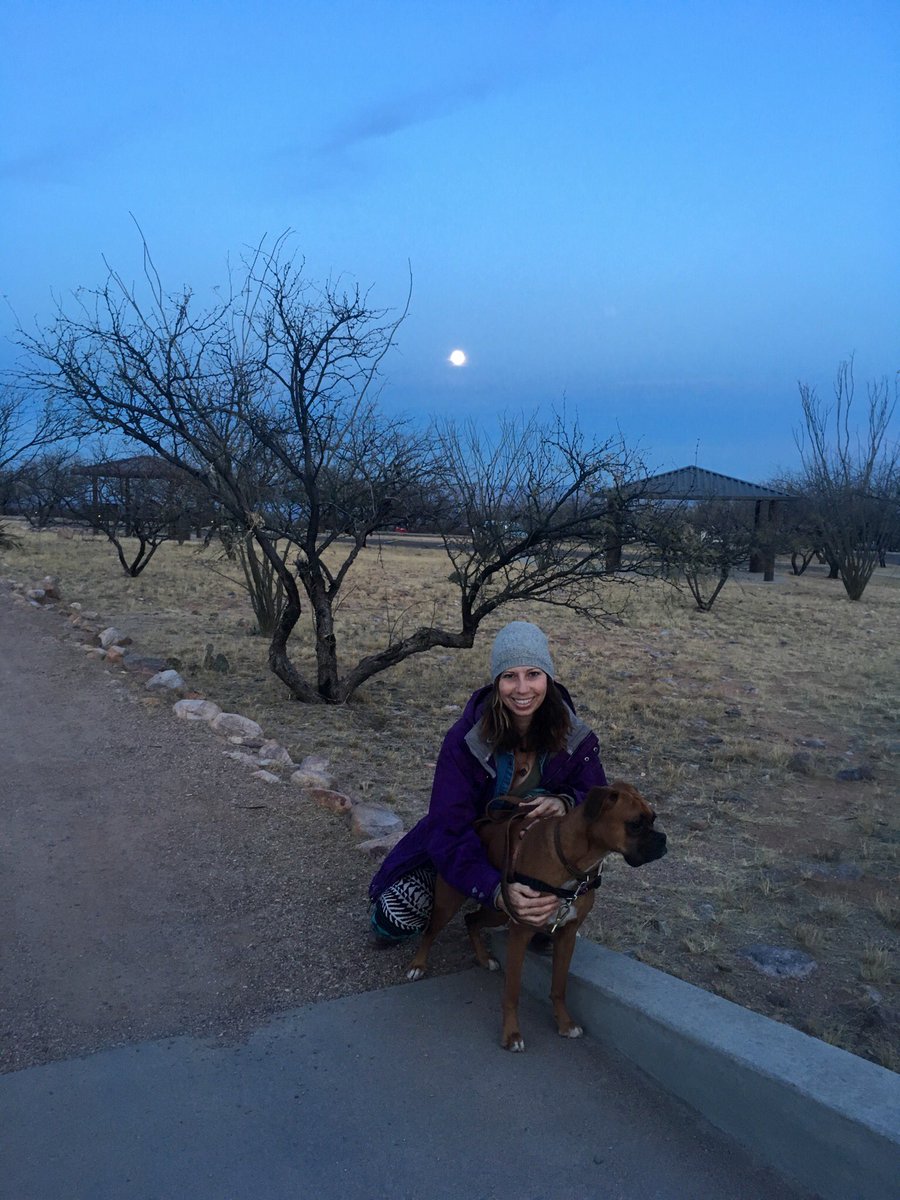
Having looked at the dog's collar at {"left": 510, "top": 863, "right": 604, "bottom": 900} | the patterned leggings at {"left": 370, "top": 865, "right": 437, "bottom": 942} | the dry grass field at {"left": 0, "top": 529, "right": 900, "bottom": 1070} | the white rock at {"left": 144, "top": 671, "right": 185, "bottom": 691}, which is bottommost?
the dry grass field at {"left": 0, "top": 529, "right": 900, "bottom": 1070}

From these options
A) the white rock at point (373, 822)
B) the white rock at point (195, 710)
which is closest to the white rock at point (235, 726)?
the white rock at point (195, 710)

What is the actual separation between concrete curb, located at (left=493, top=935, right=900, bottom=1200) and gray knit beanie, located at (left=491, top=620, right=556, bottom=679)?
40.5 inches

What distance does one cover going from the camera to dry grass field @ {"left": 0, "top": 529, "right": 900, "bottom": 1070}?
418cm

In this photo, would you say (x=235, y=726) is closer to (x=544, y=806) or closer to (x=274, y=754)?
(x=274, y=754)

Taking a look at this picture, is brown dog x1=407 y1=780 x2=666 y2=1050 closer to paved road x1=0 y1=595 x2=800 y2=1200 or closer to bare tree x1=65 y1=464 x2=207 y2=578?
paved road x1=0 y1=595 x2=800 y2=1200

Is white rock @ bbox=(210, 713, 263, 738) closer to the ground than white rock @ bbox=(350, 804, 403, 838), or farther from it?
farther from it

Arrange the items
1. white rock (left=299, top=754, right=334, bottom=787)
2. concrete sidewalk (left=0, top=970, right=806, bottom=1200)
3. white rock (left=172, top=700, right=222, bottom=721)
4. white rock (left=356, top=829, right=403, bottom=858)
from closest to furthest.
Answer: concrete sidewalk (left=0, top=970, right=806, bottom=1200) < white rock (left=356, top=829, right=403, bottom=858) < white rock (left=299, top=754, right=334, bottom=787) < white rock (left=172, top=700, right=222, bottom=721)

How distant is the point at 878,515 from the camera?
24.4 m

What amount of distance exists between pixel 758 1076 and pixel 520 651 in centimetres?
141

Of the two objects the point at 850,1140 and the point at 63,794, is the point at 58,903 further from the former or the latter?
the point at 850,1140

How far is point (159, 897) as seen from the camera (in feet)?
14.3

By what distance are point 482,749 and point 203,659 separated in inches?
331

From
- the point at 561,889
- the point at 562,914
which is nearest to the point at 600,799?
the point at 561,889

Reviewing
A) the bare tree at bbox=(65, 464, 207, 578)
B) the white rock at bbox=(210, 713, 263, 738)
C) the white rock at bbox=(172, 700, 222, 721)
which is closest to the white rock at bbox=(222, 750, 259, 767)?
the white rock at bbox=(210, 713, 263, 738)
